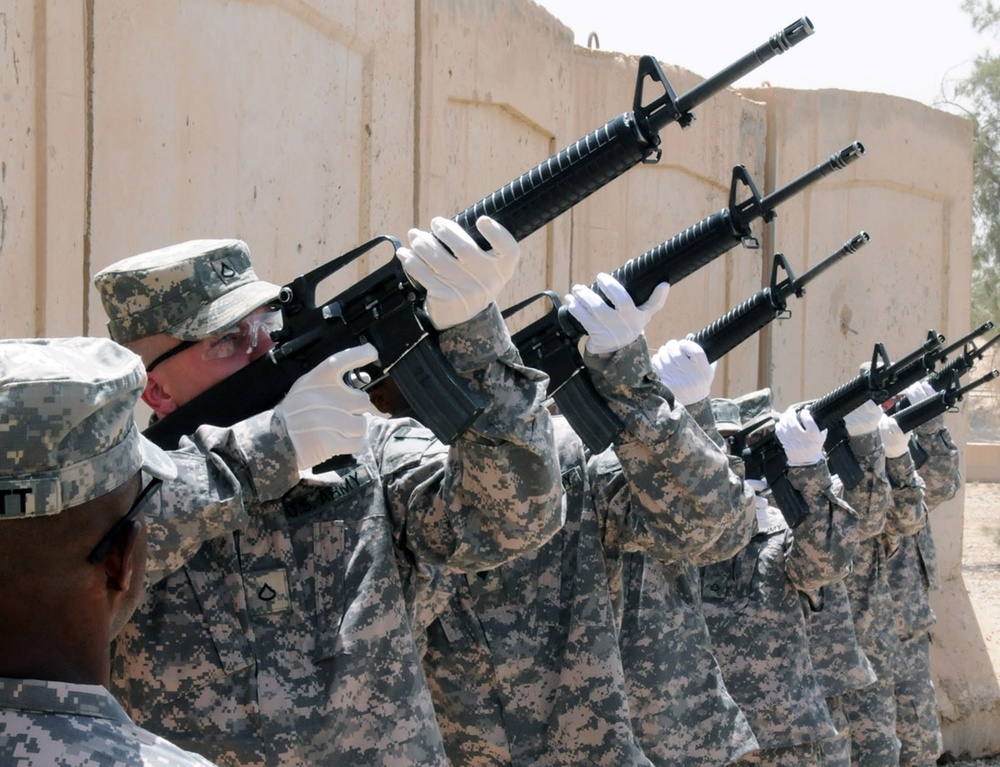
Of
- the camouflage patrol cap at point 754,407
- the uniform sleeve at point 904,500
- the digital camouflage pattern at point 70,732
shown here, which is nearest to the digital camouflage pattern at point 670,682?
the camouflage patrol cap at point 754,407

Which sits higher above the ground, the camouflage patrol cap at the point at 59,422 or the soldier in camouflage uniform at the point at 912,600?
the camouflage patrol cap at the point at 59,422

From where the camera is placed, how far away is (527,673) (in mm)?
3406

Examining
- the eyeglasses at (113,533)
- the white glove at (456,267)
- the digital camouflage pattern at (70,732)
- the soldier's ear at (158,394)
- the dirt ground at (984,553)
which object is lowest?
the dirt ground at (984,553)

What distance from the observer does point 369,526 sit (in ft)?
8.60

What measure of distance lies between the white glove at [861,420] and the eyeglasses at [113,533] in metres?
5.37

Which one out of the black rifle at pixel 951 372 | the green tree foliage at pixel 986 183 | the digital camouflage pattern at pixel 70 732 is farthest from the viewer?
the green tree foliage at pixel 986 183

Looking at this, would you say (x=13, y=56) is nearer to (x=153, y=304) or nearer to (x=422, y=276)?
(x=153, y=304)

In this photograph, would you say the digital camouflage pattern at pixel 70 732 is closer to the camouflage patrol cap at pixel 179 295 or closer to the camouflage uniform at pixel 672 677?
the camouflage patrol cap at pixel 179 295

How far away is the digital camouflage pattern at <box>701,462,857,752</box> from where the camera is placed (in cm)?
506

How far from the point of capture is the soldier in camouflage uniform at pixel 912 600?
7.48m

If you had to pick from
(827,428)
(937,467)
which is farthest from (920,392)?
(827,428)

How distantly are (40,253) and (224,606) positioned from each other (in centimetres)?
138

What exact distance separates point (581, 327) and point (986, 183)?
1563cm

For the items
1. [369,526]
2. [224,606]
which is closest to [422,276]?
[369,526]
